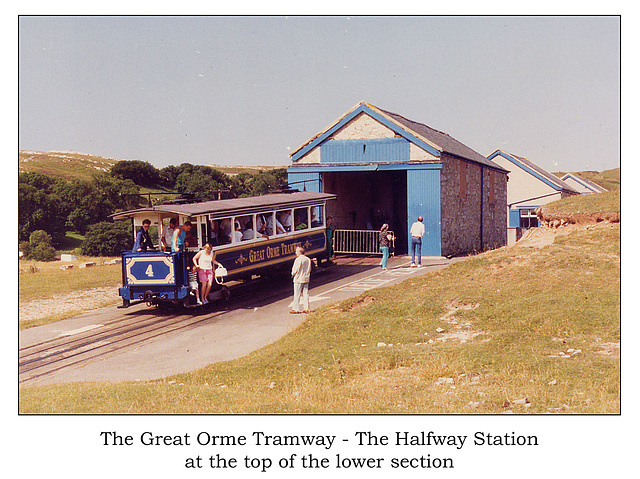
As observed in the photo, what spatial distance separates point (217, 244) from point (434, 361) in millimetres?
9110

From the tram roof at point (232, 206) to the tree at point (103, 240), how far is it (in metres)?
13.1

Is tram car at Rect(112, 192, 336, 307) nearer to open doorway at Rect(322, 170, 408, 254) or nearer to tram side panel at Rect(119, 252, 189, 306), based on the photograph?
tram side panel at Rect(119, 252, 189, 306)

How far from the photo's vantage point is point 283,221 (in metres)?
21.5

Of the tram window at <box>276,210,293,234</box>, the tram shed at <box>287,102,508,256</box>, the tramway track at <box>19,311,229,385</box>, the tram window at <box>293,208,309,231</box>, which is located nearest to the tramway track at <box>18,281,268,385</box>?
the tramway track at <box>19,311,229,385</box>

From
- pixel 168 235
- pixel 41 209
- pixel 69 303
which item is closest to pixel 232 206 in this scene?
pixel 168 235

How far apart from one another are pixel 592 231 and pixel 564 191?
104 feet

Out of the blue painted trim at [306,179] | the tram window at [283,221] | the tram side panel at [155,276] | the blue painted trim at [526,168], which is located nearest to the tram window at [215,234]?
the tram side panel at [155,276]

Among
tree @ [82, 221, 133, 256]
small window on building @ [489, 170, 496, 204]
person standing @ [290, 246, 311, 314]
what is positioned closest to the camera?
person standing @ [290, 246, 311, 314]

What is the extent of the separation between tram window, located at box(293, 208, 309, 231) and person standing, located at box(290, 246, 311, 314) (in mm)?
6492

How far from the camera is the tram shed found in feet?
89.4

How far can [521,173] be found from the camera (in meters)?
49.5

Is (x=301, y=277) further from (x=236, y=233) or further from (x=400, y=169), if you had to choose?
(x=400, y=169)

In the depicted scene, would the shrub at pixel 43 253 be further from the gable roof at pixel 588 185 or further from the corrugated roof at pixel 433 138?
the gable roof at pixel 588 185

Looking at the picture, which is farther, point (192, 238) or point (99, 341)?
point (192, 238)
